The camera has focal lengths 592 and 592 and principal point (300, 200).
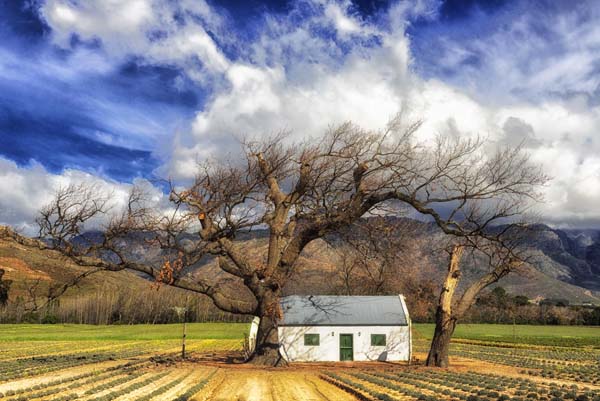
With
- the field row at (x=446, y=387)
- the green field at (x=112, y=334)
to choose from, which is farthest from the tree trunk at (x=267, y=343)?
the green field at (x=112, y=334)

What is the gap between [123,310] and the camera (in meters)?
123

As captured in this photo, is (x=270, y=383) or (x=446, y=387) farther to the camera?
(x=270, y=383)

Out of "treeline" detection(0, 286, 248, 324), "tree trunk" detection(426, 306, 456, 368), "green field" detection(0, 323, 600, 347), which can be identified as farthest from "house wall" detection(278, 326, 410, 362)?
"treeline" detection(0, 286, 248, 324)

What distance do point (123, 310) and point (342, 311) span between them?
9378cm

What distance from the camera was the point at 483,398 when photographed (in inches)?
765

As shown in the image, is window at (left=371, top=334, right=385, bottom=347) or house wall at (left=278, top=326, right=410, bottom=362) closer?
house wall at (left=278, top=326, right=410, bottom=362)

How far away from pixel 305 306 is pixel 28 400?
76.0 ft

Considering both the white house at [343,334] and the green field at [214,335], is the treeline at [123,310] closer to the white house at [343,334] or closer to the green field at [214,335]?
the green field at [214,335]

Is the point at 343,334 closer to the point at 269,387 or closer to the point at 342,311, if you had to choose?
the point at 342,311

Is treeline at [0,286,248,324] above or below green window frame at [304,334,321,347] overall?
above

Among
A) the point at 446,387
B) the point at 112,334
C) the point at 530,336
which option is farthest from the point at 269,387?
the point at 530,336

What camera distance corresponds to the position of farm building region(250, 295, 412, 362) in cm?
3797

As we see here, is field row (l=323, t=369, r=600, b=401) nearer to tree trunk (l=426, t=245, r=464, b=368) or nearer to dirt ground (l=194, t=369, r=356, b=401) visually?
dirt ground (l=194, t=369, r=356, b=401)

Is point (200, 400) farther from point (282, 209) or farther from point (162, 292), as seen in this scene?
point (162, 292)
